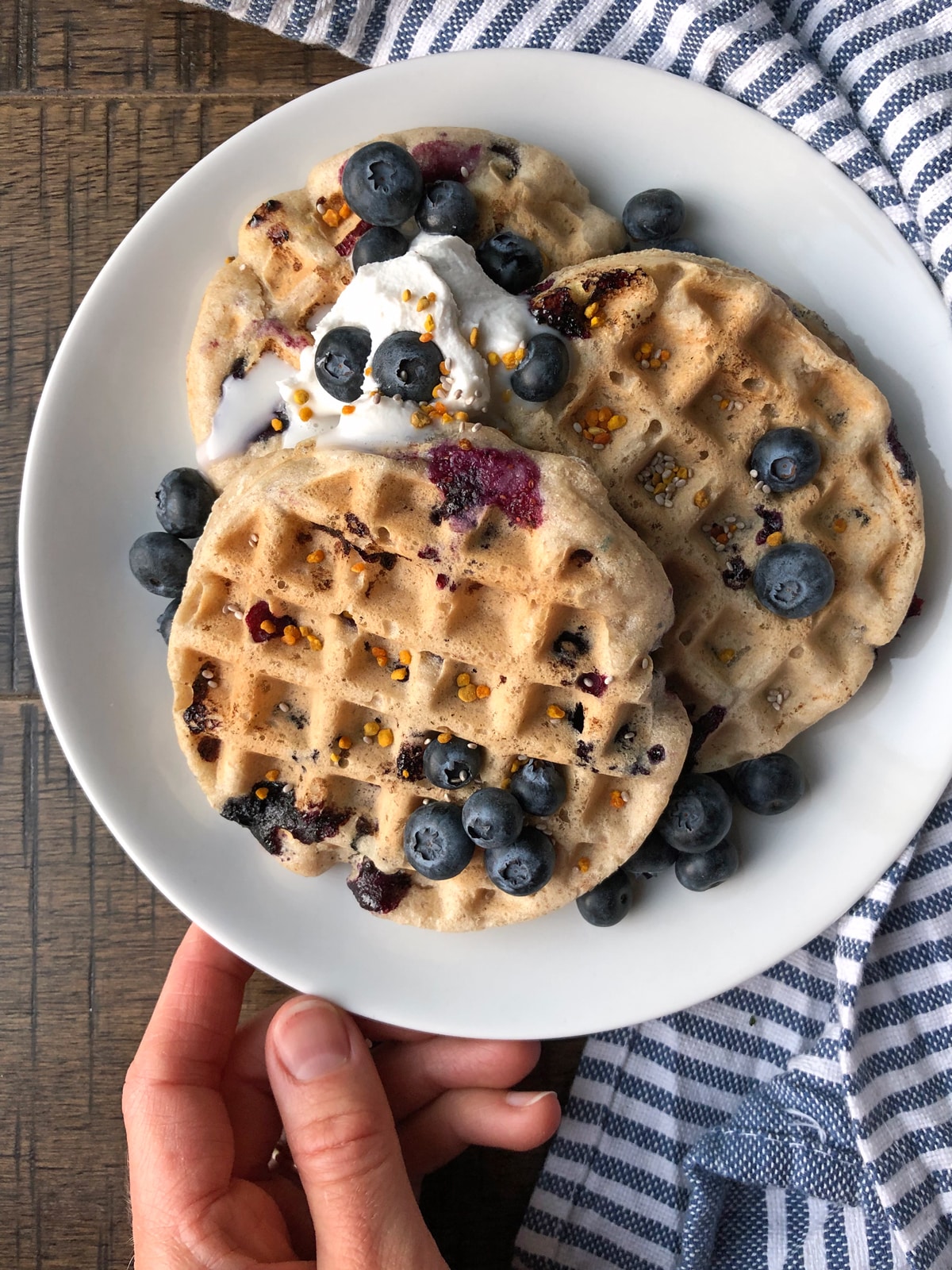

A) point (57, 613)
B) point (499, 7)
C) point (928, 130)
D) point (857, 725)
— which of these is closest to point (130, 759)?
point (57, 613)

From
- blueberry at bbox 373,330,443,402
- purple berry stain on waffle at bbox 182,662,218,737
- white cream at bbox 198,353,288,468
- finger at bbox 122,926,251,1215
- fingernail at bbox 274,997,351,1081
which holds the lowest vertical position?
finger at bbox 122,926,251,1215

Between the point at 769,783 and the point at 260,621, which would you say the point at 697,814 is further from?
the point at 260,621

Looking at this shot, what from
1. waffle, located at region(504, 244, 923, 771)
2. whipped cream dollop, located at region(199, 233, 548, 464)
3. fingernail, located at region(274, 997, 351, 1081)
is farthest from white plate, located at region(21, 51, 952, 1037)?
whipped cream dollop, located at region(199, 233, 548, 464)

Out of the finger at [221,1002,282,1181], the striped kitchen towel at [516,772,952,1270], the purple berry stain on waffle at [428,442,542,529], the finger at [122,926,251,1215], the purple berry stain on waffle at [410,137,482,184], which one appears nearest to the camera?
the purple berry stain on waffle at [428,442,542,529]

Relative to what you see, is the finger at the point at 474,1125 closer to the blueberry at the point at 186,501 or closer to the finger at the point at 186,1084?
the finger at the point at 186,1084

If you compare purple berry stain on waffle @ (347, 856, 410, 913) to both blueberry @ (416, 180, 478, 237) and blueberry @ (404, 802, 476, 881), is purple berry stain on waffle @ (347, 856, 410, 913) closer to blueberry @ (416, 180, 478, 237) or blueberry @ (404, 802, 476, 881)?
blueberry @ (404, 802, 476, 881)

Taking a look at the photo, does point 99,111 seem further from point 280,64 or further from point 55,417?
point 55,417
